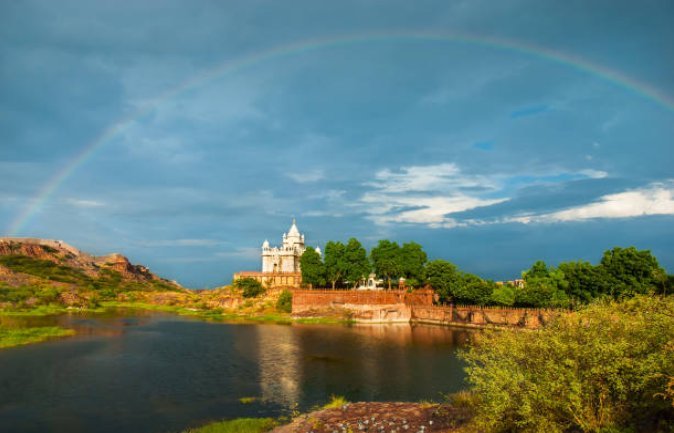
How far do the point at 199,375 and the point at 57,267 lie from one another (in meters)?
147

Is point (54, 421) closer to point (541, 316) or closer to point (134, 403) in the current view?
point (134, 403)

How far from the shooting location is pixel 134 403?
115 ft

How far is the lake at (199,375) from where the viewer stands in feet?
107

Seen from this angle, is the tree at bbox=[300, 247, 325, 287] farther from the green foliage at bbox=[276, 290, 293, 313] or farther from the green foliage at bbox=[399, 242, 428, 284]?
the green foliage at bbox=[399, 242, 428, 284]

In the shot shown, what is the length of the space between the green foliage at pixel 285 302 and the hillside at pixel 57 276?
5115 centimetres

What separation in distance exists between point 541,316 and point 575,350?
62.3 m

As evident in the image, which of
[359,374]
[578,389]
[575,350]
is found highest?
[575,350]

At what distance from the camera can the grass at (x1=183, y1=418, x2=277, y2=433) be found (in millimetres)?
27859

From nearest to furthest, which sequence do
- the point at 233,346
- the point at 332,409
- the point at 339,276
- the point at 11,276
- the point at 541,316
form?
the point at 332,409 < the point at 233,346 < the point at 541,316 < the point at 339,276 < the point at 11,276

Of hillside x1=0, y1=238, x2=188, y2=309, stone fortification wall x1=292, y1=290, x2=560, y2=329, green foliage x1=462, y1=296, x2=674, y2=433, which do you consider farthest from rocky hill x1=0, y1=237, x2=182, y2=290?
green foliage x1=462, y1=296, x2=674, y2=433

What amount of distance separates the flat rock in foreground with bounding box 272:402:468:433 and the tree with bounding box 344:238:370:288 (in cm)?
7658

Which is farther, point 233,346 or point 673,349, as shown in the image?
point 233,346

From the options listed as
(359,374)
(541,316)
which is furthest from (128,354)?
(541,316)

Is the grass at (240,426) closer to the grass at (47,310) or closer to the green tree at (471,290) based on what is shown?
the green tree at (471,290)
